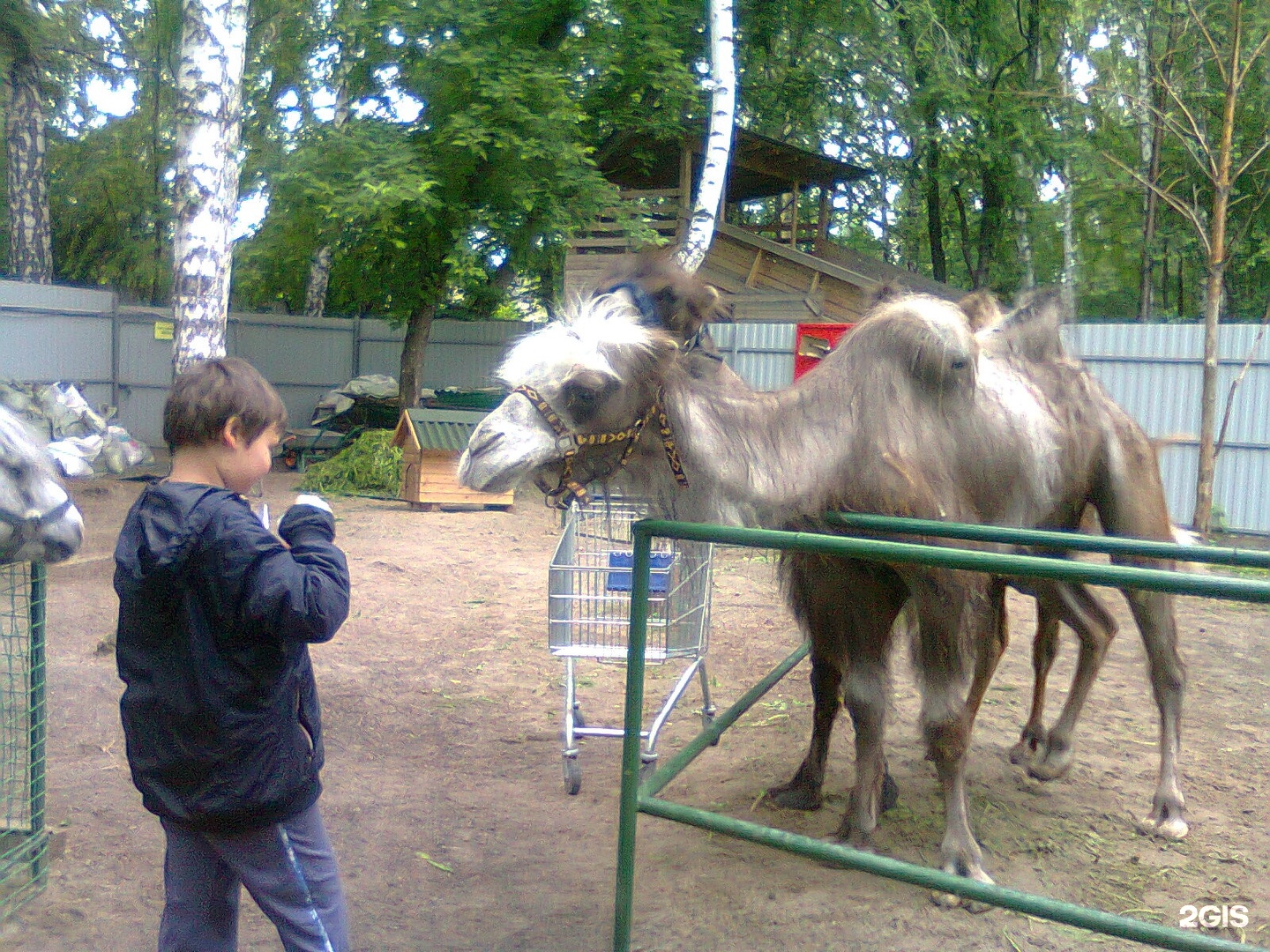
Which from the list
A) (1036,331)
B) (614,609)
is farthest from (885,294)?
(614,609)

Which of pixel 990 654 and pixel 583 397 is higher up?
pixel 583 397

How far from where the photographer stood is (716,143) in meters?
8.07

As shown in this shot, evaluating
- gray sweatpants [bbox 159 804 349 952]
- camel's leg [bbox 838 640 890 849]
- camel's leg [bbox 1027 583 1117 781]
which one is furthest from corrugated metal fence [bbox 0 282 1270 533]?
gray sweatpants [bbox 159 804 349 952]

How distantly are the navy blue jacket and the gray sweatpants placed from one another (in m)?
0.06

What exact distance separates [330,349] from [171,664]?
17539 millimetres

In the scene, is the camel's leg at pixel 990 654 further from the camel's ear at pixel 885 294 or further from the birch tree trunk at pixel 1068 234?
the birch tree trunk at pixel 1068 234

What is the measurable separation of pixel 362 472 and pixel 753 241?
7630 mm

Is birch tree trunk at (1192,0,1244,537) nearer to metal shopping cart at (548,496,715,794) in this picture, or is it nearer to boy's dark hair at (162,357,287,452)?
metal shopping cart at (548,496,715,794)

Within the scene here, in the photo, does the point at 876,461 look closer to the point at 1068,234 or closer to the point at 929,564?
the point at 929,564

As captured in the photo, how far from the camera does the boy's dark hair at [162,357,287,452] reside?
7.02ft

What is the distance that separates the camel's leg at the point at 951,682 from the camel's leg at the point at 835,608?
243mm

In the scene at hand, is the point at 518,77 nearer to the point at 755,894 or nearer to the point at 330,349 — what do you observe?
the point at 330,349

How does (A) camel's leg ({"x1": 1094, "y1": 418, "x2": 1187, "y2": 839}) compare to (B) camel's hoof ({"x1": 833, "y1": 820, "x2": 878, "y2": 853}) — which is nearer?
(B) camel's hoof ({"x1": 833, "y1": 820, "x2": 878, "y2": 853})

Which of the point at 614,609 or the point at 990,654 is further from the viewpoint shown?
the point at 614,609
